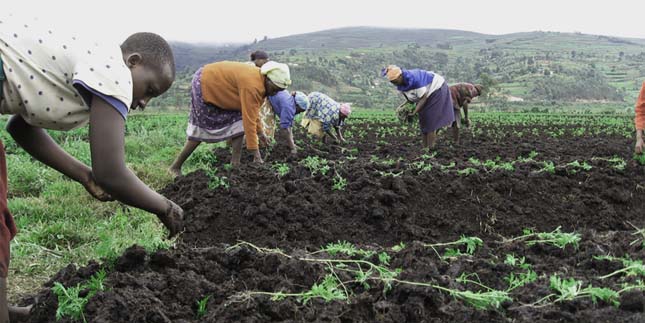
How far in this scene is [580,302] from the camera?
2.38 metres

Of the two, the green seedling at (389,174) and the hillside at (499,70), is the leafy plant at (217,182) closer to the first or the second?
the green seedling at (389,174)

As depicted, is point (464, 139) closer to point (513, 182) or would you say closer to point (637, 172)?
point (637, 172)

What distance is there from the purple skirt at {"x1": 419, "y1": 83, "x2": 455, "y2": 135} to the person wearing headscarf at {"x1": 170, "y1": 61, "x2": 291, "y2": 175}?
10.1ft

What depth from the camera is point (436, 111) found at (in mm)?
8570

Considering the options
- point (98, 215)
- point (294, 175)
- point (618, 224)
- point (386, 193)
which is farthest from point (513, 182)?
point (98, 215)

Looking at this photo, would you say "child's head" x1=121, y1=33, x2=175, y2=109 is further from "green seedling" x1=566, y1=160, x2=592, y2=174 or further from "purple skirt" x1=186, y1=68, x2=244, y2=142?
"green seedling" x1=566, y1=160, x2=592, y2=174

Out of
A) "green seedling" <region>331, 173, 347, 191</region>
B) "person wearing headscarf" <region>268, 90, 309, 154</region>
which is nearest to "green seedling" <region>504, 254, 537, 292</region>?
"green seedling" <region>331, 173, 347, 191</region>

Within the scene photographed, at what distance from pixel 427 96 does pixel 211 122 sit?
11.7ft

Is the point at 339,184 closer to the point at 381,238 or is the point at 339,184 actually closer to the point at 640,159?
the point at 381,238

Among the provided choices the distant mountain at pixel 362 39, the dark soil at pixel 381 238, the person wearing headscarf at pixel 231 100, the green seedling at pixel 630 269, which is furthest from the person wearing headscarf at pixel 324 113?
the distant mountain at pixel 362 39

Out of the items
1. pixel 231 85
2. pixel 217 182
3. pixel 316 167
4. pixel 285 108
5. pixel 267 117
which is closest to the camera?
pixel 217 182

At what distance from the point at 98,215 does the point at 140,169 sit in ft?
5.14

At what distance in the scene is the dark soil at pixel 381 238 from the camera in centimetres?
241

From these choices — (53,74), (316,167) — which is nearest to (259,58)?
(316,167)
